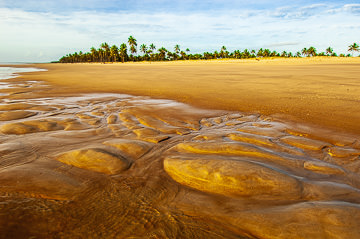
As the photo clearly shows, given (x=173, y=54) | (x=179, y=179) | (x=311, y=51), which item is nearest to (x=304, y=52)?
(x=311, y=51)

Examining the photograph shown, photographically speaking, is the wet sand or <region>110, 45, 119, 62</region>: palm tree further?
<region>110, 45, 119, 62</region>: palm tree

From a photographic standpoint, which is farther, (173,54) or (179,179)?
(173,54)

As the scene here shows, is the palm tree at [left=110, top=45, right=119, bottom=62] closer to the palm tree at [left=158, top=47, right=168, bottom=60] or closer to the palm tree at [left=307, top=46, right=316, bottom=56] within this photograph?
the palm tree at [left=158, top=47, right=168, bottom=60]

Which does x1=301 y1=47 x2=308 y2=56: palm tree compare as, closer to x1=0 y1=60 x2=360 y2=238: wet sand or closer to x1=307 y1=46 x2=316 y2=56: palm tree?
x1=307 y1=46 x2=316 y2=56: palm tree

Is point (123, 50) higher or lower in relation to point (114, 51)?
higher

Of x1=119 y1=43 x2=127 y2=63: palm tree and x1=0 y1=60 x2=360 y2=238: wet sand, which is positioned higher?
x1=119 y1=43 x2=127 y2=63: palm tree

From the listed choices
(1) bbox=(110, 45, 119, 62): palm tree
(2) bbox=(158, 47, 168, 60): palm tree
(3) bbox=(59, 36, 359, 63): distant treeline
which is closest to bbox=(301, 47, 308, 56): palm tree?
(3) bbox=(59, 36, 359, 63): distant treeline

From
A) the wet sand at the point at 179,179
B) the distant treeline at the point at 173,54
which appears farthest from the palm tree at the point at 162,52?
the wet sand at the point at 179,179

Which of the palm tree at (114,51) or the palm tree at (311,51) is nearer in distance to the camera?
the palm tree at (311,51)

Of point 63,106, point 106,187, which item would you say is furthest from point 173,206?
point 63,106

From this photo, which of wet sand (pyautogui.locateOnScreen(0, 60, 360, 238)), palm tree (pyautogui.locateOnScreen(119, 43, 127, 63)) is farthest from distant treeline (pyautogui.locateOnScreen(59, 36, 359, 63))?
wet sand (pyautogui.locateOnScreen(0, 60, 360, 238))

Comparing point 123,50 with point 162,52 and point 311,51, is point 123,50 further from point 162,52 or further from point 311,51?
point 311,51

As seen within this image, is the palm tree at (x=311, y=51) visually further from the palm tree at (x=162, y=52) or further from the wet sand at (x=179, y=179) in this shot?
the wet sand at (x=179, y=179)
